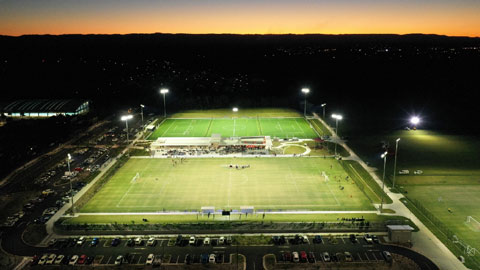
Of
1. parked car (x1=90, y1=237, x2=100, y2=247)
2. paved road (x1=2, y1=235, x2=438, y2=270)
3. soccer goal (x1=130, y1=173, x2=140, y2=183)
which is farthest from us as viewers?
soccer goal (x1=130, y1=173, x2=140, y2=183)

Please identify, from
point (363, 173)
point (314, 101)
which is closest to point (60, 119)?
point (363, 173)

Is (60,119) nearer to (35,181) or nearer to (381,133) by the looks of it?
(35,181)

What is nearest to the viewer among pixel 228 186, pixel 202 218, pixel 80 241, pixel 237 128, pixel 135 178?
pixel 80 241

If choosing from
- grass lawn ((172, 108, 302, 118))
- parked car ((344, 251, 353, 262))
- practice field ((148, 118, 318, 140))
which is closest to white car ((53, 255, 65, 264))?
parked car ((344, 251, 353, 262))

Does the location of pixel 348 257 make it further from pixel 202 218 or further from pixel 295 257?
pixel 202 218

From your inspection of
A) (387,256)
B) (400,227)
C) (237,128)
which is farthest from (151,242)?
(237,128)

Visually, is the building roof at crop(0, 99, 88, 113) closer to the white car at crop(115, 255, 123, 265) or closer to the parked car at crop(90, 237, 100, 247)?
the parked car at crop(90, 237, 100, 247)

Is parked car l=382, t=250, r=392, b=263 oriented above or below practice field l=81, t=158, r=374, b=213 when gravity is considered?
below
